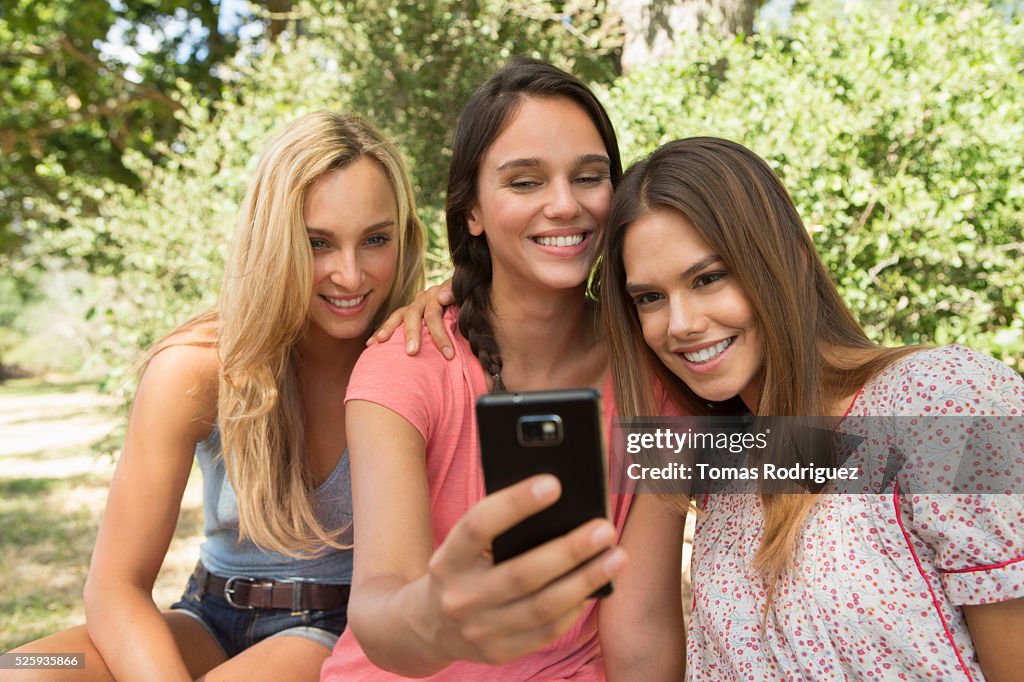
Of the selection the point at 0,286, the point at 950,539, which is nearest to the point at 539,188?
the point at 950,539

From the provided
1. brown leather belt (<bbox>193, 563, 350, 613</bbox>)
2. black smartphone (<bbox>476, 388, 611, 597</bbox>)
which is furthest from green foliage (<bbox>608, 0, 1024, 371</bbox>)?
black smartphone (<bbox>476, 388, 611, 597</bbox>)

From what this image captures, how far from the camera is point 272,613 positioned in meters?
2.80

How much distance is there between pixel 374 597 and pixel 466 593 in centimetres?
55

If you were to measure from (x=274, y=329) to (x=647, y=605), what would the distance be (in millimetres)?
1348

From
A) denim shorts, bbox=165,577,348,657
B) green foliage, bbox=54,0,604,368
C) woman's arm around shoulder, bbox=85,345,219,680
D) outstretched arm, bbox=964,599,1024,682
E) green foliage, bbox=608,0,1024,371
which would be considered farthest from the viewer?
green foliage, bbox=54,0,604,368

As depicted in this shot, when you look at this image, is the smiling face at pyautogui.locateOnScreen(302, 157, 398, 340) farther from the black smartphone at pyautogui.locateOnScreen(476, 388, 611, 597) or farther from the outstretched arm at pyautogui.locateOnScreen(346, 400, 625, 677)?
the black smartphone at pyautogui.locateOnScreen(476, 388, 611, 597)

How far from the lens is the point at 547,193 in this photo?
7.77ft

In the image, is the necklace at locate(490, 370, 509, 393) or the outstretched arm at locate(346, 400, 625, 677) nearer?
the outstretched arm at locate(346, 400, 625, 677)

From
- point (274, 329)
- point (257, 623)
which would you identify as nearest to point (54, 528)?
point (257, 623)

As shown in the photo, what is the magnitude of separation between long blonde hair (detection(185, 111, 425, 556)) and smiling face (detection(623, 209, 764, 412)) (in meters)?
1.03

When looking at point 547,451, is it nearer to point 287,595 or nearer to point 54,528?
point 287,595

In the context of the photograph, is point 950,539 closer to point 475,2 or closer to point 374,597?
point 374,597

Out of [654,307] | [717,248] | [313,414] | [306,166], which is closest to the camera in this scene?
[717,248]

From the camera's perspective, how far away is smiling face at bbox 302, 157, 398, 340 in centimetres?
266
